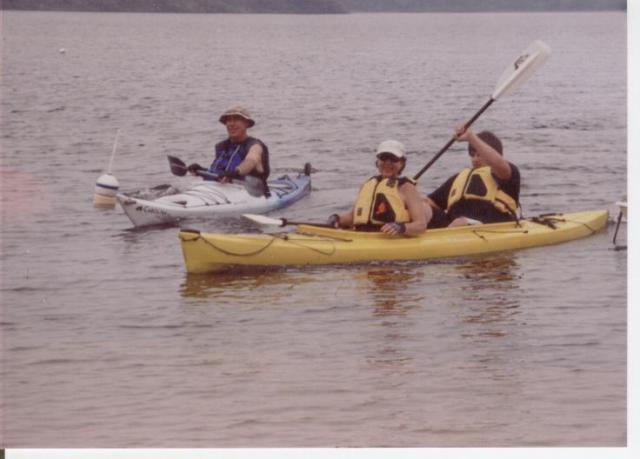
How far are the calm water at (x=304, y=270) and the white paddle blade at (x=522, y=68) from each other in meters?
0.09

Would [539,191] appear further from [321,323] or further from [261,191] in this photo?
[321,323]

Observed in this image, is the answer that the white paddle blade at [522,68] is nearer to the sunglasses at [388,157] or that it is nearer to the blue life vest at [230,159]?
the sunglasses at [388,157]

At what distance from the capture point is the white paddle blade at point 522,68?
653 cm

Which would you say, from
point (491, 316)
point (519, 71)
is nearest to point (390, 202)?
point (491, 316)

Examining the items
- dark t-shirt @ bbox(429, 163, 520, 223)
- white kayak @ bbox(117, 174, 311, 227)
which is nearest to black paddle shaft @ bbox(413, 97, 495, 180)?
dark t-shirt @ bbox(429, 163, 520, 223)

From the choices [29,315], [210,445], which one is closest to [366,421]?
[210,445]

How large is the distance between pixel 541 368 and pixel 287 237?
153 centimetres

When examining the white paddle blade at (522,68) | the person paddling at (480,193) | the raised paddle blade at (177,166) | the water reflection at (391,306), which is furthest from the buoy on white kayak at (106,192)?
the white paddle blade at (522,68)

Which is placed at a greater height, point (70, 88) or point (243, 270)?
point (70, 88)

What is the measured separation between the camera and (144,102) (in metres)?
6.96

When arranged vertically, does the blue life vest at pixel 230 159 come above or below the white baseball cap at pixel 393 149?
below

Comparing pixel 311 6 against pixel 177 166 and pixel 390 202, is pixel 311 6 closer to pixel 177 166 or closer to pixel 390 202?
pixel 390 202

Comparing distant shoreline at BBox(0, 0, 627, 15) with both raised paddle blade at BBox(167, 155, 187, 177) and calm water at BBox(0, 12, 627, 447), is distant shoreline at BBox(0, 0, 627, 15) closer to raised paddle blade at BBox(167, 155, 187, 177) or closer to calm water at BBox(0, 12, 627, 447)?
calm water at BBox(0, 12, 627, 447)

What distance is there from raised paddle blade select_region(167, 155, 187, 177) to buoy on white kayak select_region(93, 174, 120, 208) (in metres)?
0.34
